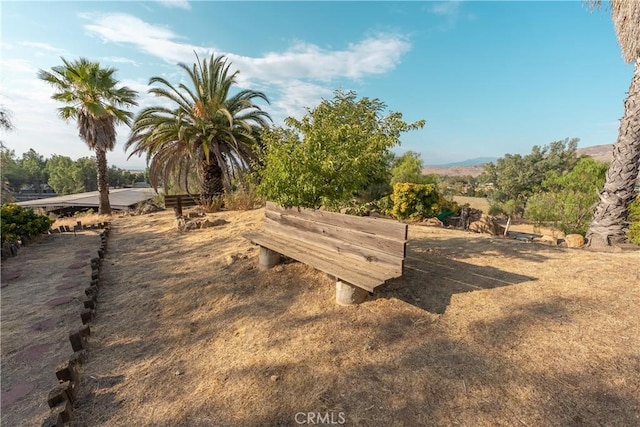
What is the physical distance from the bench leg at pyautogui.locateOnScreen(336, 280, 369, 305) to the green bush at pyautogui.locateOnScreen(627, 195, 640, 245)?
6782 millimetres

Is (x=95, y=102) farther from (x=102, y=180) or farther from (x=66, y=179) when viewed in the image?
(x=66, y=179)

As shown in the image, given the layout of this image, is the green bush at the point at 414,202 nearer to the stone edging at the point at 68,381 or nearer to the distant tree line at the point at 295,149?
the distant tree line at the point at 295,149

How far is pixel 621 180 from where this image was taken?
20.1ft

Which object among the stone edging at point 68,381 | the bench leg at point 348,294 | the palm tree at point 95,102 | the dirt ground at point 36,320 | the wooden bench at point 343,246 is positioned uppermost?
the palm tree at point 95,102

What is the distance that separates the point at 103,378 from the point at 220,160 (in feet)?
33.4

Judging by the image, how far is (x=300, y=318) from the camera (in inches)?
135

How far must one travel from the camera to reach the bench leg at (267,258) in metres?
4.78

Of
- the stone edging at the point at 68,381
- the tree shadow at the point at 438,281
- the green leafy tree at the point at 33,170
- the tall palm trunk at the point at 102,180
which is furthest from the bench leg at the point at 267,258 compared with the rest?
the green leafy tree at the point at 33,170

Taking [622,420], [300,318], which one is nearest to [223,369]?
[300,318]

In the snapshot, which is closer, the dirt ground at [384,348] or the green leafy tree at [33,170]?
the dirt ground at [384,348]

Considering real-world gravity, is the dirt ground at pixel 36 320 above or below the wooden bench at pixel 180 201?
below

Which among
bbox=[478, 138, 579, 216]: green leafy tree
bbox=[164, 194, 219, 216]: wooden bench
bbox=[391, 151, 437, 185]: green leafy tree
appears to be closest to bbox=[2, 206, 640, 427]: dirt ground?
bbox=[164, 194, 219, 216]: wooden bench
